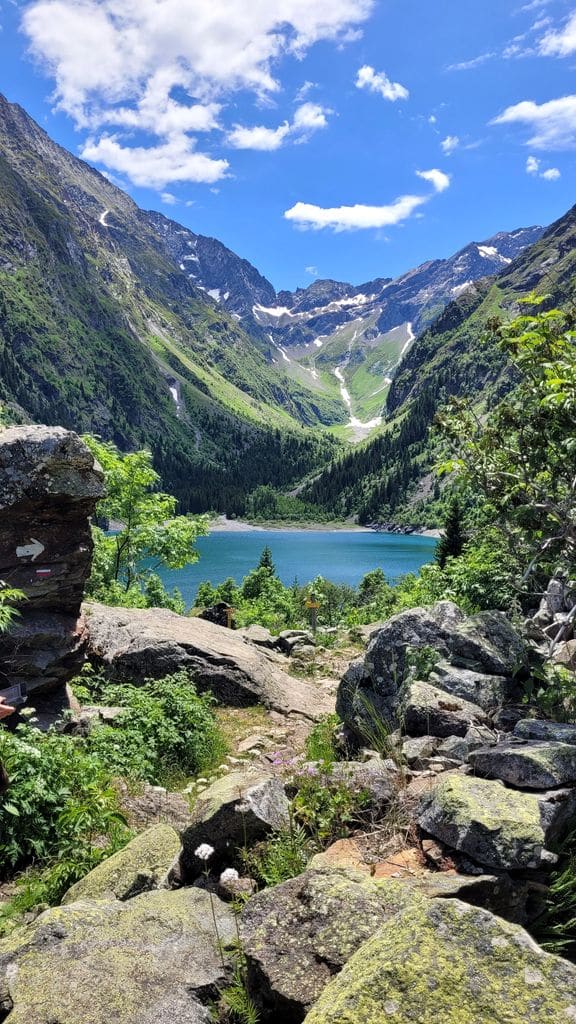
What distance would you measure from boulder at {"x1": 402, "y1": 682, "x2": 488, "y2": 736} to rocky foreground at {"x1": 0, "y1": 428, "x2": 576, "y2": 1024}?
0.02 m

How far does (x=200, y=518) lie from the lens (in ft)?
107

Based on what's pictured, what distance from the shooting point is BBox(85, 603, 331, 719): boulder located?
1513 cm

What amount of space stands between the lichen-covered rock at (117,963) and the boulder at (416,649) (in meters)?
5.22

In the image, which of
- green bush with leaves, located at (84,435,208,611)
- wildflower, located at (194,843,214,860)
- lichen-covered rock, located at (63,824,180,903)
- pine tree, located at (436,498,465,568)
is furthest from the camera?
pine tree, located at (436,498,465,568)

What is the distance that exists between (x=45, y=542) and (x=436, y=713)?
8829 millimetres

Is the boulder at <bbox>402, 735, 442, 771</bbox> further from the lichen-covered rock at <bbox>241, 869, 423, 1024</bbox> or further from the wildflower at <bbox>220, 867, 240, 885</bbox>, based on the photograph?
the lichen-covered rock at <bbox>241, 869, 423, 1024</bbox>

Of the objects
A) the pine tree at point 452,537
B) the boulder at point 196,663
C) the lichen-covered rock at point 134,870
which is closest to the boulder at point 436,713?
the lichen-covered rock at point 134,870

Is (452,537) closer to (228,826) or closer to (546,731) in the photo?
(546,731)

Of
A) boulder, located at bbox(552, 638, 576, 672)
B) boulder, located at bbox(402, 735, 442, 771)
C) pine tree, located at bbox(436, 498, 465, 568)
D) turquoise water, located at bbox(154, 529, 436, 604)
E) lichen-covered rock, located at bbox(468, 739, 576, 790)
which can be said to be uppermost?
lichen-covered rock, located at bbox(468, 739, 576, 790)

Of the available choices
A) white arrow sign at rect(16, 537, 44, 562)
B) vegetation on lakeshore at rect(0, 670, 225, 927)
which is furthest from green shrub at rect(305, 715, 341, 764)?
white arrow sign at rect(16, 537, 44, 562)

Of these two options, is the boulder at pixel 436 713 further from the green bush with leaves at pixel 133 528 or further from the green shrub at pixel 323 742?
the green bush with leaves at pixel 133 528

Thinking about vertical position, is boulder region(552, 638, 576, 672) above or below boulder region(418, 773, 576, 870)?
below

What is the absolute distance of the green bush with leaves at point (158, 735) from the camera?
10.1 metres

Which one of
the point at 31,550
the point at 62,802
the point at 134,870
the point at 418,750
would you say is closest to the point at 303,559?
the point at 31,550
